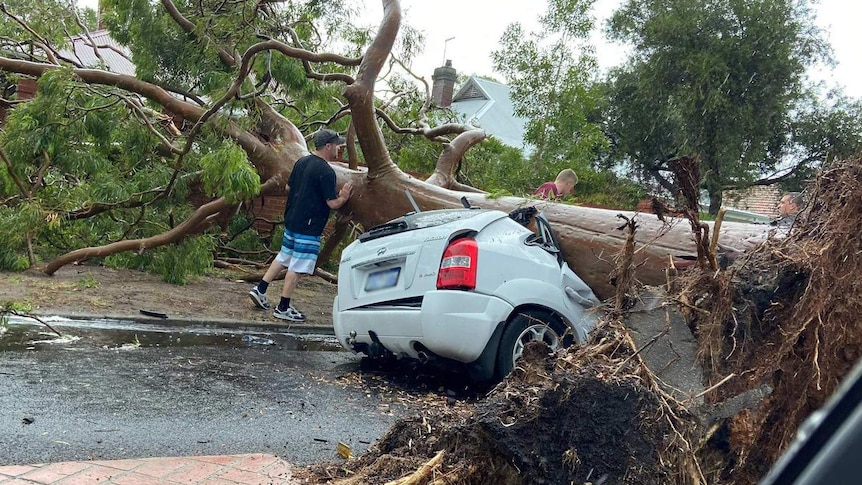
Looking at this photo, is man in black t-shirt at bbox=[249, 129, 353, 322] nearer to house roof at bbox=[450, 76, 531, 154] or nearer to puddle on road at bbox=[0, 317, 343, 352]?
puddle on road at bbox=[0, 317, 343, 352]

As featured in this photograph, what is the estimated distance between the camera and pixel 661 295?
3.43 meters

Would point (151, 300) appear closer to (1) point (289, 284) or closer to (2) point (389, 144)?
(1) point (289, 284)

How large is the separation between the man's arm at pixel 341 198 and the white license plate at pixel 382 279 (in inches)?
96.8

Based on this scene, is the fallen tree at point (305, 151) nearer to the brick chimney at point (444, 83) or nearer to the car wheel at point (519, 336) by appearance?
the car wheel at point (519, 336)

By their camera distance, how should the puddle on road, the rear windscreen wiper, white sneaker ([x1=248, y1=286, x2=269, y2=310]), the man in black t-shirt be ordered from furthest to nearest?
1. white sneaker ([x1=248, y1=286, x2=269, y2=310])
2. the man in black t-shirt
3. the puddle on road
4. the rear windscreen wiper

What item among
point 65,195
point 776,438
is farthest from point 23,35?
point 776,438

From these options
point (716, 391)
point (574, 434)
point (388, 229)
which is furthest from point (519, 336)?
point (574, 434)

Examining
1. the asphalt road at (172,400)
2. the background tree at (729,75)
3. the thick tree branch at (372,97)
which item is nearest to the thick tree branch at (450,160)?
the thick tree branch at (372,97)

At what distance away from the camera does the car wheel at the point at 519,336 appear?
18.1 feet

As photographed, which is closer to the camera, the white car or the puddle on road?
the white car

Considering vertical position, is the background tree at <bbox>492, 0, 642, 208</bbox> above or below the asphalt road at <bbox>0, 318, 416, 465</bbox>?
above

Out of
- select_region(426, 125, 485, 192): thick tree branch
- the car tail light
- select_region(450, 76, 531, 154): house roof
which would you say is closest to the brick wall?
select_region(450, 76, 531, 154): house roof

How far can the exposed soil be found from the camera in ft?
26.5

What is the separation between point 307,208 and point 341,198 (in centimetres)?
40
